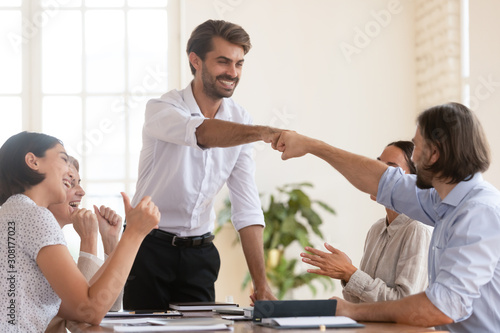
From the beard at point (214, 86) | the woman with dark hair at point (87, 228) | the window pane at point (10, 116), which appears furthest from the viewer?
the window pane at point (10, 116)

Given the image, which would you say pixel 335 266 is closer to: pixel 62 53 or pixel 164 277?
pixel 164 277

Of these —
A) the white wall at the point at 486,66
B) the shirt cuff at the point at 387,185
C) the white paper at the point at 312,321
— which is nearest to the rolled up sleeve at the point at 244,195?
the shirt cuff at the point at 387,185

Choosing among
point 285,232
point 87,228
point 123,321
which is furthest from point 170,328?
point 285,232

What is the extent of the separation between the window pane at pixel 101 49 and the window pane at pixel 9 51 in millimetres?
637

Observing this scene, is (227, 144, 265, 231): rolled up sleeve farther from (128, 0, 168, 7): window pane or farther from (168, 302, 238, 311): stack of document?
(128, 0, 168, 7): window pane

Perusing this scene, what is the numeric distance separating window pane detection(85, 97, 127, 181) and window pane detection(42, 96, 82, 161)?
88 millimetres

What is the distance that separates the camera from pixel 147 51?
245 inches

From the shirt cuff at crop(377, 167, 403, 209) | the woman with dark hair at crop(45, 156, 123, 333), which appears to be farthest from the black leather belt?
the shirt cuff at crop(377, 167, 403, 209)

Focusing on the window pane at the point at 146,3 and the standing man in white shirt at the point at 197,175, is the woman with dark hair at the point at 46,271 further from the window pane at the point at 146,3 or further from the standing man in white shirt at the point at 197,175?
the window pane at the point at 146,3

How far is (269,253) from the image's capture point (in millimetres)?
5762

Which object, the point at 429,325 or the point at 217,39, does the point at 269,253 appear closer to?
the point at 217,39

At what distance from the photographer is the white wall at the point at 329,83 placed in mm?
6270

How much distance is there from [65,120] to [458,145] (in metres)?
4.78

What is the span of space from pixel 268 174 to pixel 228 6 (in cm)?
164
